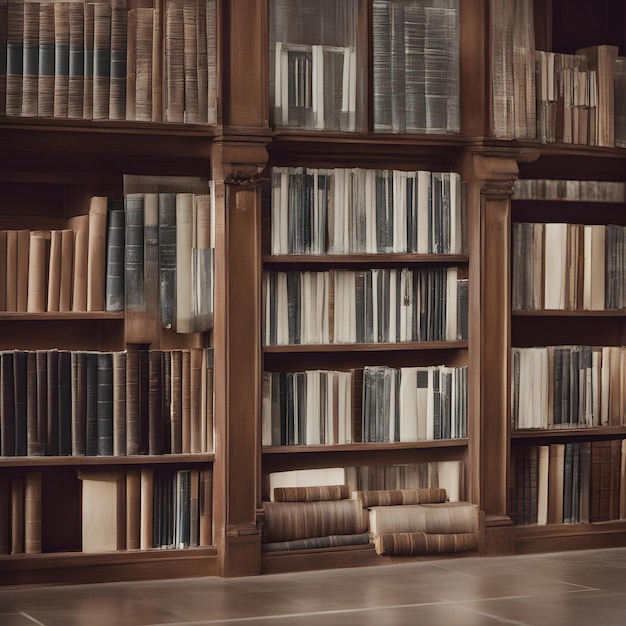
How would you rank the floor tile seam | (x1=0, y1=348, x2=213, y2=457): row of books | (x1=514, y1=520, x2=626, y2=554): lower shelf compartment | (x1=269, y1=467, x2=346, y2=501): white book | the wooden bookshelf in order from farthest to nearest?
(x1=514, y1=520, x2=626, y2=554): lower shelf compartment → (x1=269, y1=467, x2=346, y2=501): white book → the wooden bookshelf → (x1=0, y1=348, x2=213, y2=457): row of books → the floor tile seam

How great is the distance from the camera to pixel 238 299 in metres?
5.38

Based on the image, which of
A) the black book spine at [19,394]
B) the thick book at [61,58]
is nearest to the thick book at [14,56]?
the thick book at [61,58]

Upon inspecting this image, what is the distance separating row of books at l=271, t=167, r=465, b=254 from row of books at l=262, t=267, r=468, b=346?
0.37ft

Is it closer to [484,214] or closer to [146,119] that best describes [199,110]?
[146,119]

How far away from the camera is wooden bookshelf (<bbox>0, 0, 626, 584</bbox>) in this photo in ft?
17.4

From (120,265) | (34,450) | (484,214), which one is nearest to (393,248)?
(484,214)

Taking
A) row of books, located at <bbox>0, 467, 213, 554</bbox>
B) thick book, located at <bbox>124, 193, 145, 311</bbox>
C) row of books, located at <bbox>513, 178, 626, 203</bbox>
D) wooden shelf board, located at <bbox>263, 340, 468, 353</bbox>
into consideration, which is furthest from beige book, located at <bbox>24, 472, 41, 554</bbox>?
row of books, located at <bbox>513, 178, 626, 203</bbox>

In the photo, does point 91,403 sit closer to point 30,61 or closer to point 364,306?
point 364,306

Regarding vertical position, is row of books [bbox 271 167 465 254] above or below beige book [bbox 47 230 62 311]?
above

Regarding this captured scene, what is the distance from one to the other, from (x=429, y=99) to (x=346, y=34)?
44 centimetres

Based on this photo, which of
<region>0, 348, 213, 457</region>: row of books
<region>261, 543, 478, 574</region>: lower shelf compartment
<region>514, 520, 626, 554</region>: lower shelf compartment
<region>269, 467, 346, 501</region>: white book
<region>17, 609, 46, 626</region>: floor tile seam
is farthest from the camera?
<region>514, 520, 626, 554</region>: lower shelf compartment

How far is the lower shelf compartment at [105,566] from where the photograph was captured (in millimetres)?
5148

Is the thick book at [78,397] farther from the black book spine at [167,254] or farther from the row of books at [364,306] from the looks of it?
the row of books at [364,306]

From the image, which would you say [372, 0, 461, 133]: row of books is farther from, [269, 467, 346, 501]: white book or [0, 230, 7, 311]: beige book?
[0, 230, 7, 311]: beige book
